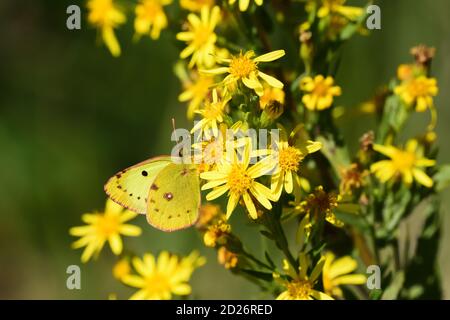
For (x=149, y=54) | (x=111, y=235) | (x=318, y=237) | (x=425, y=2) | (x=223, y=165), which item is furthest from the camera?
(x=149, y=54)

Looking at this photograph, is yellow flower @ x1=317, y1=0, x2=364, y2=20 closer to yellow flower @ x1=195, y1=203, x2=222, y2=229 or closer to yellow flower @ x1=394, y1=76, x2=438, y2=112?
yellow flower @ x1=394, y1=76, x2=438, y2=112

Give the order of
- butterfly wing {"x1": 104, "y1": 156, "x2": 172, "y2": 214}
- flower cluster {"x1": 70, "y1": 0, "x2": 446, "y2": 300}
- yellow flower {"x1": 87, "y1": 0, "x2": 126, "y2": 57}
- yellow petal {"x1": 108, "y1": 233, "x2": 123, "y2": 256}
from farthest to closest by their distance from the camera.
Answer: yellow flower {"x1": 87, "y1": 0, "x2": 126, "y2": 57}, yellow petal {"x1": 108, "y1": 233, "x2": 123, "y2": 256}, butterfly wing {"x1": 104, "y1": 156, "x2": 172, "y2": 214}, flower cluster {"x1": 70, "y1": 0, "x2": 446, "y2": 300}

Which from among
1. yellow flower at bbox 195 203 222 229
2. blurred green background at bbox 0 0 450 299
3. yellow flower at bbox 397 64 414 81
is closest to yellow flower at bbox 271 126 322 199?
yellow flower at bbox 195 203 222 229

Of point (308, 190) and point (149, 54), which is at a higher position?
point (149, 54)

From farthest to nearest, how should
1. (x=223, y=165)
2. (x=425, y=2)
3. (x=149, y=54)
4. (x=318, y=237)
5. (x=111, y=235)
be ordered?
1. (x=149, y=54)
2. (x=425, y=2)
3. (x=111, y=235)
4. (x=318, y=237)
5. (x=223, y=165)

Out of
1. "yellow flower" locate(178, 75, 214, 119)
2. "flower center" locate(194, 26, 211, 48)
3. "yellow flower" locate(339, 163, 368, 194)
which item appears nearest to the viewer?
"yellow flower" locate(339, 163, 368, 194)

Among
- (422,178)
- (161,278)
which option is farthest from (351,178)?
(161,278)

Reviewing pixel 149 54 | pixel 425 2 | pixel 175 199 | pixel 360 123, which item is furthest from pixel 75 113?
pixel 175 199

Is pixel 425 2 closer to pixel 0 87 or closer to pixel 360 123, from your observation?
pixel 360 123
